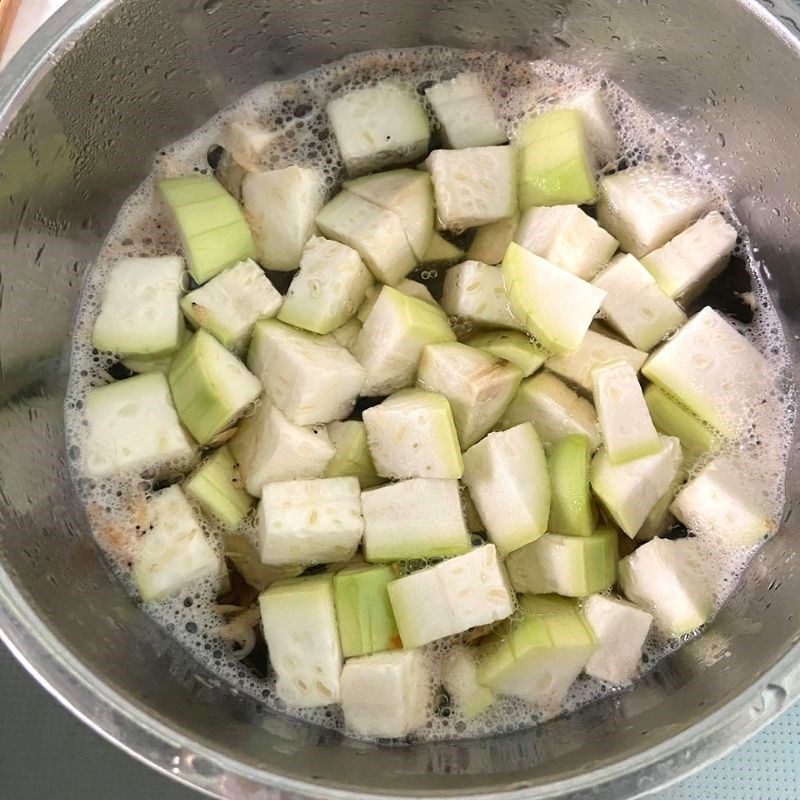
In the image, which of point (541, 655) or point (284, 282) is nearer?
point (541, 655)

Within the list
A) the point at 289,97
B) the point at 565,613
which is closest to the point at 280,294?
the point at 289,97

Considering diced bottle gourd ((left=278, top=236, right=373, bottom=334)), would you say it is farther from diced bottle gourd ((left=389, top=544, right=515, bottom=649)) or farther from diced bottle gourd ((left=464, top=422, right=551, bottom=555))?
diced bottle gourd ((left=389, top=544, right=515, bottom=649))

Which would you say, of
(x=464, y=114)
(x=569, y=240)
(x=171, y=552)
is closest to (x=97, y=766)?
(x=171, y=552)

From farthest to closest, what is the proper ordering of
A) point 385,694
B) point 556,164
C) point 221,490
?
1. point 556,164
2. point 221,490
3. point 385,694

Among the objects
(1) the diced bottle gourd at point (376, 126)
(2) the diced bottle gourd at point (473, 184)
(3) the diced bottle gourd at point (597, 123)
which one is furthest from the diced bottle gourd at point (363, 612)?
(3) the diced bottle gourd at point (597, 123)

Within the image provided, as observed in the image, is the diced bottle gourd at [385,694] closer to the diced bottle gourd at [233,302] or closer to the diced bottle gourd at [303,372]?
the diced bottle gourd at [303,372]

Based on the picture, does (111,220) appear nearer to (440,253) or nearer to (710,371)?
(440,253)

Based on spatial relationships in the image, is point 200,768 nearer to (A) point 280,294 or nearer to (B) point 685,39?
(A) point 280,294
